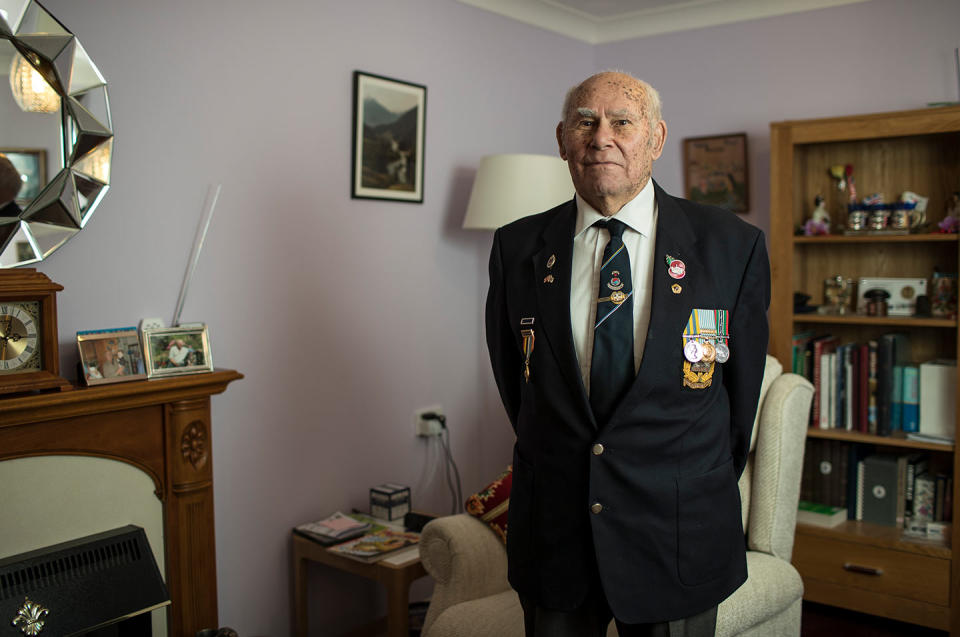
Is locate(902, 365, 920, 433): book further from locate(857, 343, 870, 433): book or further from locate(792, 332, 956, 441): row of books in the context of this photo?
locate(857, 343, 870, 433): book

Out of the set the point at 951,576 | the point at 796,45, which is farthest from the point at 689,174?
the point at 951,576

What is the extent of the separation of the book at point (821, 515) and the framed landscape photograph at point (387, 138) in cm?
190

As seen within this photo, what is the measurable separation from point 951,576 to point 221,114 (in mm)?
2862

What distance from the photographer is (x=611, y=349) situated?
58.5 inches

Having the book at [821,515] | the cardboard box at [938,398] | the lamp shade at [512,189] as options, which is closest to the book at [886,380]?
the cardboard box at [938,398]

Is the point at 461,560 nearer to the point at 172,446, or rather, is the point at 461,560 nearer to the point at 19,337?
the point at 172,446

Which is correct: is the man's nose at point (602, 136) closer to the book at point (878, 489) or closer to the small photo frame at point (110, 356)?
the small photo frame at point (110, 356)

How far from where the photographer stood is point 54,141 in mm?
2086

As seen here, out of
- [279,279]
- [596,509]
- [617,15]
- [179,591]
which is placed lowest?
[179,591]

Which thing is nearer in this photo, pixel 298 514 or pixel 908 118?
pixel 298 514

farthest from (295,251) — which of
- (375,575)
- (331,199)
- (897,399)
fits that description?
(897,399)

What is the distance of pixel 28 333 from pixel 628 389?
140 cm

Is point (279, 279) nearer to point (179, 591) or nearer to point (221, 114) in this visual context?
point (221, 114)

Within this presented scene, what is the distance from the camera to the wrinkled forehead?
1520 millimetres
